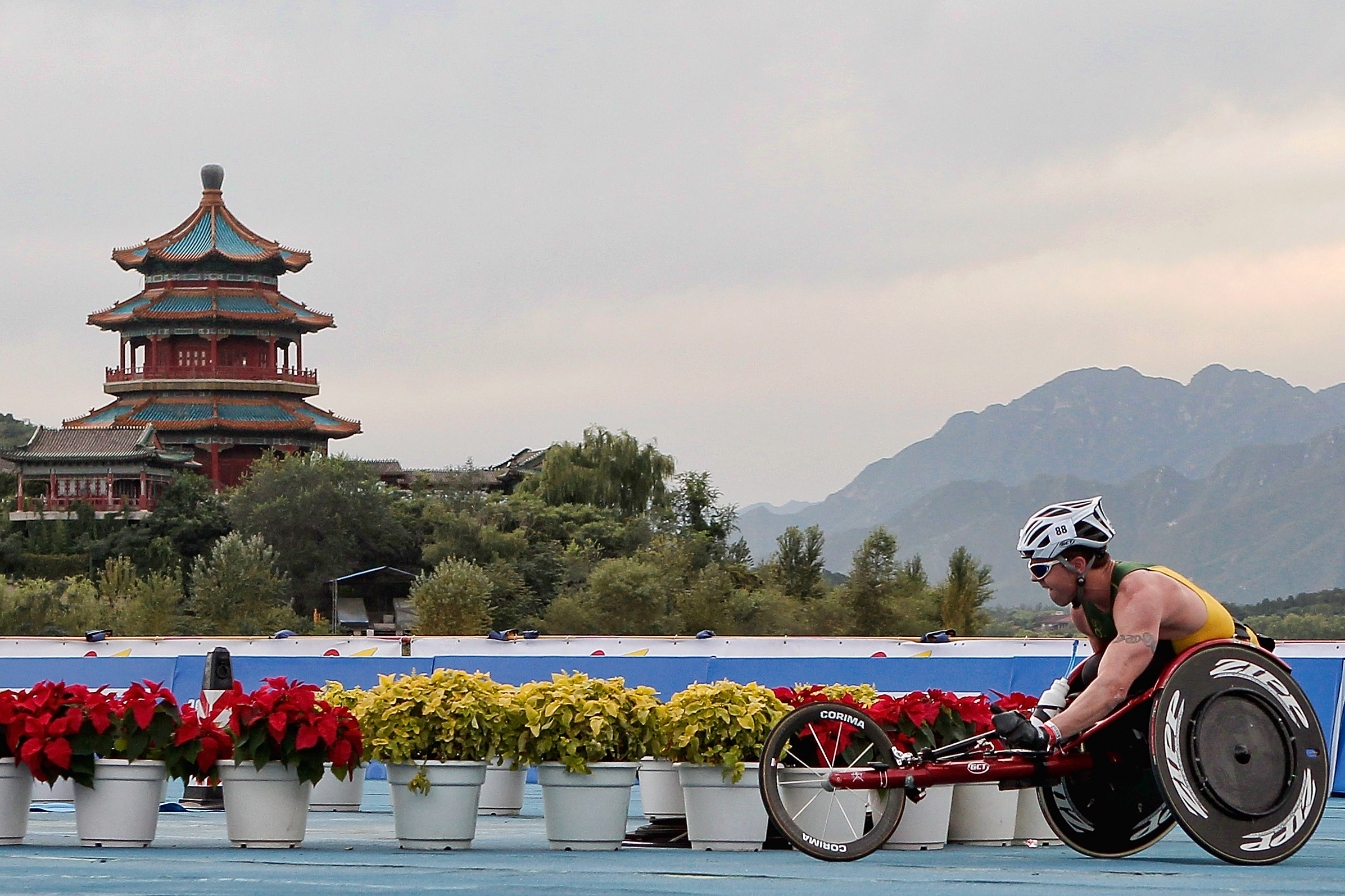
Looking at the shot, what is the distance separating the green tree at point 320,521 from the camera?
8519 cm

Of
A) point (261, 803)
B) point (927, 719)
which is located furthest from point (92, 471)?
point (927, 719)

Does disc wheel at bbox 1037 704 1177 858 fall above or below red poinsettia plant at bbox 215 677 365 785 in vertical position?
below

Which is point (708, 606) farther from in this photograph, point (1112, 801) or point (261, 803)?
point (1112, 801)

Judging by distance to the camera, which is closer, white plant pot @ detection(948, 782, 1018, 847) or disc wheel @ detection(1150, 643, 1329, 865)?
disc wheel @ detection(1150, 643, 1329, 865)

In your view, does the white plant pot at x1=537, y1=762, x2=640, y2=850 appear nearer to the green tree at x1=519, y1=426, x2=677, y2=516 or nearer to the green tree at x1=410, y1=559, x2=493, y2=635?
the green tree at x1=410, y1=559, x2=493, y2=635

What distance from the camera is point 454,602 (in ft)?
248

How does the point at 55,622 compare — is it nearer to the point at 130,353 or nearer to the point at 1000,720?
the point at 130,353

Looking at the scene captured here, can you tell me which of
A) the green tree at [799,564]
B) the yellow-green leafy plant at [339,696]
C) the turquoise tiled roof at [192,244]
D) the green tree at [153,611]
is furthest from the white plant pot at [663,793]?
the turquoise tiled roof at [192,244]

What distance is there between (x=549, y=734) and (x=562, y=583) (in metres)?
70.7

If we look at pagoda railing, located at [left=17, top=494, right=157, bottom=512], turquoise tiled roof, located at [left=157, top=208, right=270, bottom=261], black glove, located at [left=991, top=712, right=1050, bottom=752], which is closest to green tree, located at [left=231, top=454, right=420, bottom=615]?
pagoda railing, located at [left=17, top=494, right=157, bottom=512]

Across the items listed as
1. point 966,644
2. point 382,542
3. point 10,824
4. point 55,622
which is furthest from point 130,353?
point 10,824

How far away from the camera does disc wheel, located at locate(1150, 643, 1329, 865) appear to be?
8508 millimetres

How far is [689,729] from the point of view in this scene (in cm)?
1020

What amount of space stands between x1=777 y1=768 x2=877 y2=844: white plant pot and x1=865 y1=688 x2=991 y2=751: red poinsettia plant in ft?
2.55
